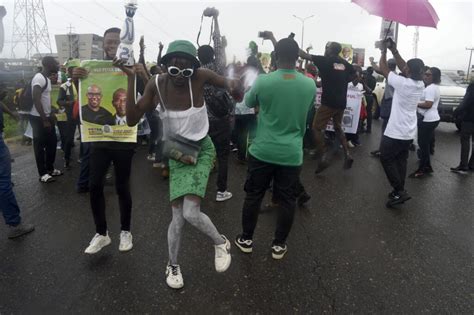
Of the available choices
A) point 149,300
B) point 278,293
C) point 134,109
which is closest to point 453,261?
point 278,293

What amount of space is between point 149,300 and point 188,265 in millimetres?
541

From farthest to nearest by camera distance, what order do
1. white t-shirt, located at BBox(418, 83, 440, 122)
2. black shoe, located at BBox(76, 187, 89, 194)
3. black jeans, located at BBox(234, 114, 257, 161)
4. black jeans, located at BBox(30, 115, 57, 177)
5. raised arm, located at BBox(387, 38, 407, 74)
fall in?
black jeans, located at BBox(234, 114, 257, 161), white t-shirt, located at BBox(418, 83, 440, 122), black jeans, located at BBox(30, 115, 57, 177), black shoe, located at BBox(76, 187, 89, 194), raised arm, located at BBox(387, 38, 407, 74)

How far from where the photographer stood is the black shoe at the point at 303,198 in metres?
4.62

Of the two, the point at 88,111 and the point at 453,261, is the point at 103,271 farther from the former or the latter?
the point at 453,261

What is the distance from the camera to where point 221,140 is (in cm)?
465

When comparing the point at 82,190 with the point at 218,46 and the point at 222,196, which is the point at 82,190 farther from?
the point at 218,46

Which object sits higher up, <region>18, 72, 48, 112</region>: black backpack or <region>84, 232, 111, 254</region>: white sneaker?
<region>18, 72, 48, 112</region>: black backpack

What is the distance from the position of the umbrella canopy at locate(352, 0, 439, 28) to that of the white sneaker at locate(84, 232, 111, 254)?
379 cm

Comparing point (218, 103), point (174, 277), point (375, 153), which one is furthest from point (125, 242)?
point (375, 153)

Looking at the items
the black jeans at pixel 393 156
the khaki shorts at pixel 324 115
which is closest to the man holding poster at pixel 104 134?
the black jeans at pixel 393 156

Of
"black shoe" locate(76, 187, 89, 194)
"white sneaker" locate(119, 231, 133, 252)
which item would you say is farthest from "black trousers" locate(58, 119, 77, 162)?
"white sneaker" locate(119, 231, 133, 252)

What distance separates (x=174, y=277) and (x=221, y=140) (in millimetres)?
2203

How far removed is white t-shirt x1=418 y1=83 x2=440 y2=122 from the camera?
19.5 ft

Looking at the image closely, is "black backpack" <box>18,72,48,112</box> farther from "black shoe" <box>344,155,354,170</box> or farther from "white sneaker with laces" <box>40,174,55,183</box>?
"black shoe" <box>344,155,354,170</box>
